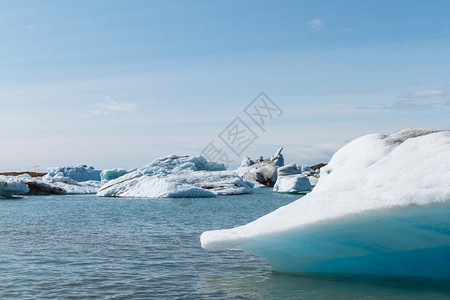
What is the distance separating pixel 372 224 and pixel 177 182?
38166mm

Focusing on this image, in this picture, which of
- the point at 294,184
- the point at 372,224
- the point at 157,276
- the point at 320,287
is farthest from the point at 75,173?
the point at 372,224

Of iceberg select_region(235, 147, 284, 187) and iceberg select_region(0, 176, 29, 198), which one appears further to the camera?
iceberg select_region(235, 147, 284, 187)

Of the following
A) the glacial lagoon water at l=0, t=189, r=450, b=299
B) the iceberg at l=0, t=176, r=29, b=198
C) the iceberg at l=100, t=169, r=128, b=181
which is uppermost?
the iceberg at l=100, t=169, r=128, b=181

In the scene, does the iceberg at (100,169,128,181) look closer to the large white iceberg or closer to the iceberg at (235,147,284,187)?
the large white iceberg

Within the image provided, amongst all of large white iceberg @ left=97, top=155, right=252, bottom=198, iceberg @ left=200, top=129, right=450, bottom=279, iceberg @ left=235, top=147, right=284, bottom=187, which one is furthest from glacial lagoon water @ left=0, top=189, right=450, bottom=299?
iceberg @ left=235, top=147, right=284, bottom=187

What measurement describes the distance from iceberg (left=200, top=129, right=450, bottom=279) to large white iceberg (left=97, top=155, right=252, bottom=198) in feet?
114

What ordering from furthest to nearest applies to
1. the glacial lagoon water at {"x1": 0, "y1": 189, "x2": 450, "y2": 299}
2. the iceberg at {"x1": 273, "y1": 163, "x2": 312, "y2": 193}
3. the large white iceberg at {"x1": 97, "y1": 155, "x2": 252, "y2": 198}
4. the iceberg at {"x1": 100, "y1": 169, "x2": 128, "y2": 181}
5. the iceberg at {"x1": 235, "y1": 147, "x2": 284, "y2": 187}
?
the iceberg at {"x1": 235, "y1": 147, "x2": 284, "y2": 187}
the iceberg at {"x1": 100, "y1": 169, "x2": 128, "y2": 181}
the iceberg at {"x1": 273, "y1": 163, "x2": 312, "y2": 193}
the large white iceberg at {"x1": 97, "y1": 155, "x2": 252, "y2": 198}
the glacial lagoon water at {"x1": 0, "y1": 189, "x2": 450, "y2": 299}

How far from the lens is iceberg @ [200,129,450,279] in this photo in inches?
260

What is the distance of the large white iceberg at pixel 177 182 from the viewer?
4347 centimetres

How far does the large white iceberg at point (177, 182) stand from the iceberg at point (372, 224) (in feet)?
114

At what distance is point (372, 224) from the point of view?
6852mm

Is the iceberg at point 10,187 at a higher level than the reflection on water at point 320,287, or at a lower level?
higher

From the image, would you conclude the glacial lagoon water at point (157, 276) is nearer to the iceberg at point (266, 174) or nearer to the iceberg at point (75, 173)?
the iceberg at point (75, 173)

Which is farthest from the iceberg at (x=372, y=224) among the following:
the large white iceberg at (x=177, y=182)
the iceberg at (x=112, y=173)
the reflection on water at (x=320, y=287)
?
the iceberg at (x=112, y=173)
